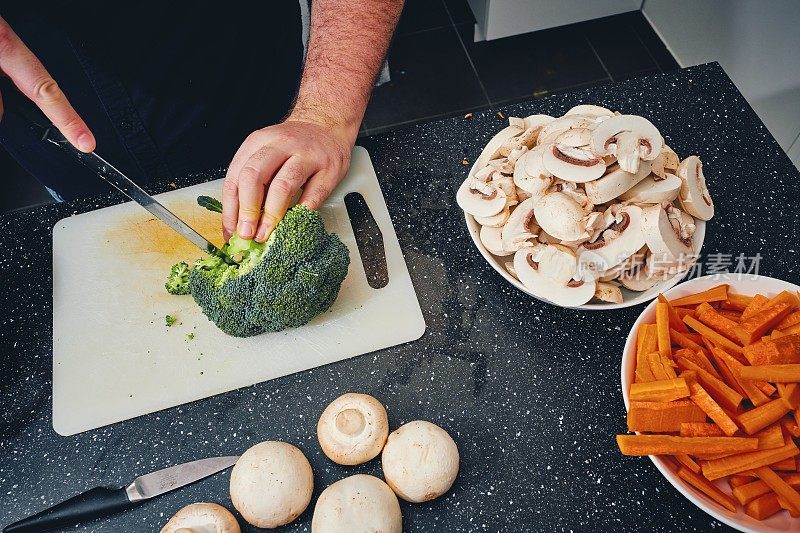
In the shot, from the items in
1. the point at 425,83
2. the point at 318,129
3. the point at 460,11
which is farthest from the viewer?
the point at 460,11

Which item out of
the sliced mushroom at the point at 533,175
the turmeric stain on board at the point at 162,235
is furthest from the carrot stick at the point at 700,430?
the turmeric stain on board at the point at 162,235

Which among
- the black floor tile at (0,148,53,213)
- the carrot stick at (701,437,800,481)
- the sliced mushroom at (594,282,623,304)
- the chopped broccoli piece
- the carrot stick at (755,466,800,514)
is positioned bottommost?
the black floor tile at (0,148,53,213)

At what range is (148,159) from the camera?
146 cm

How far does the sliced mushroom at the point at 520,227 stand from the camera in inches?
43.0

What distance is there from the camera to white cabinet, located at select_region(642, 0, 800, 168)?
2.11 m

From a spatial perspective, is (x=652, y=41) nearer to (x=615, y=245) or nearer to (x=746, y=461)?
(x=615, y=245)

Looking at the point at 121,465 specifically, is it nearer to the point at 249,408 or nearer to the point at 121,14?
the point at 249,408

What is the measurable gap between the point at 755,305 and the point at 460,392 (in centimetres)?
52

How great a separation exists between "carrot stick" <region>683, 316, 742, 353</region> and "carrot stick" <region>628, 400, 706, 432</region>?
123mm

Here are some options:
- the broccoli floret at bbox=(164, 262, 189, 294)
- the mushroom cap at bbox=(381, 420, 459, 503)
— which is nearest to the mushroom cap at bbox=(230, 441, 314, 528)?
the mushroom cap at bbox=(381, 420, 459, 503)

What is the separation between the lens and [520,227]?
1.10 metres

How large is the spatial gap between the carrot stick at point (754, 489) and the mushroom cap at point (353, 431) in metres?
0.56

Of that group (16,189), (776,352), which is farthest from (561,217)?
(16,189)

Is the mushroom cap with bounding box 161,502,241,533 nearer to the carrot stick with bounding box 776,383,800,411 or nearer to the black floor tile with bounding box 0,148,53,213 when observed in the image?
the carrot stick with bounding box 776,383,800,411
